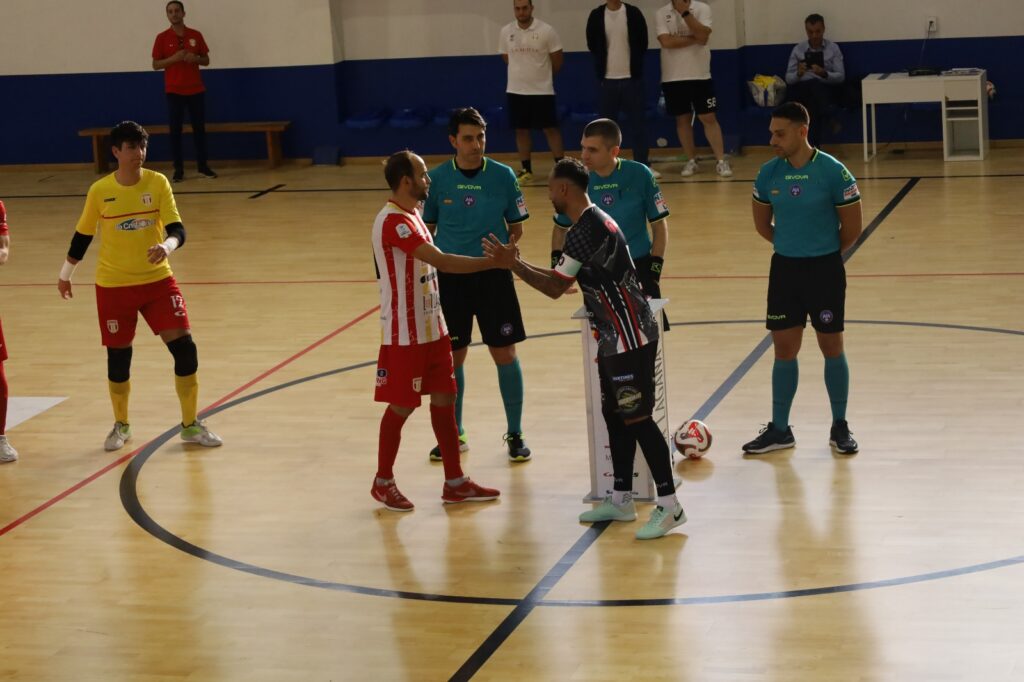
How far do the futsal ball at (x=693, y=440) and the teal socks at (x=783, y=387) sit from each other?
1.21 feet

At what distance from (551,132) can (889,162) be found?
3926 mm

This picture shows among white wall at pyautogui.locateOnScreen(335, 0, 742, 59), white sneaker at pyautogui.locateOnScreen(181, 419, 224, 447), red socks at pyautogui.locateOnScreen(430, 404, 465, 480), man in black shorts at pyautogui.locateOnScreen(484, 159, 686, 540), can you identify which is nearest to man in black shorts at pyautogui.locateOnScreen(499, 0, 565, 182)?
white wall at pyautogui.locateOnScreen(335, 0, 742, 59)

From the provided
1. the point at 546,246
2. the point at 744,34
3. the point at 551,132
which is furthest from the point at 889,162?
the point at 546,246

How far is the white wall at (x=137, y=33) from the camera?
19875 mm

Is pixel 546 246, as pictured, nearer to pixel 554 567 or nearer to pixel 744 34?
pixel 744 34

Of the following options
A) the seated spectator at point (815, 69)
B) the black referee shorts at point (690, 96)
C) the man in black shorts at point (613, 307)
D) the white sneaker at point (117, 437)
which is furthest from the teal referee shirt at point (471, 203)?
the seated spectator at point (815, 69)

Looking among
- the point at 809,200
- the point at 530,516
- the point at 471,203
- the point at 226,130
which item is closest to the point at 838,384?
the point at 809,200

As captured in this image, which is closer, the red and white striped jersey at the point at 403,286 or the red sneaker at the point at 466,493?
the red and white striped jersey at the point at 403,286

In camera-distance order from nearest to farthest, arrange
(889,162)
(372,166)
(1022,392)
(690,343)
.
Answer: (1022,392) → (690,343) → (889,162) → (372,166)

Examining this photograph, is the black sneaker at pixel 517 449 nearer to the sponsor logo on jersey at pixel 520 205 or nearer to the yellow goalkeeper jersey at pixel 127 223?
the sponsor logo on jersey at pixel 520 205

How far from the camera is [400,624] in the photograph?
19.2 ft

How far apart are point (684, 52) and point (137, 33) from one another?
7.63 meters

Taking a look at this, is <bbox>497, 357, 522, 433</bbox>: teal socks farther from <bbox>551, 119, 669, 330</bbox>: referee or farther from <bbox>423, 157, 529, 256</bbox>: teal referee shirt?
Answer: <bbox>551, 119, 669, 330</bbox>: referee

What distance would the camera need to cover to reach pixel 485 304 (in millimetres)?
7688
